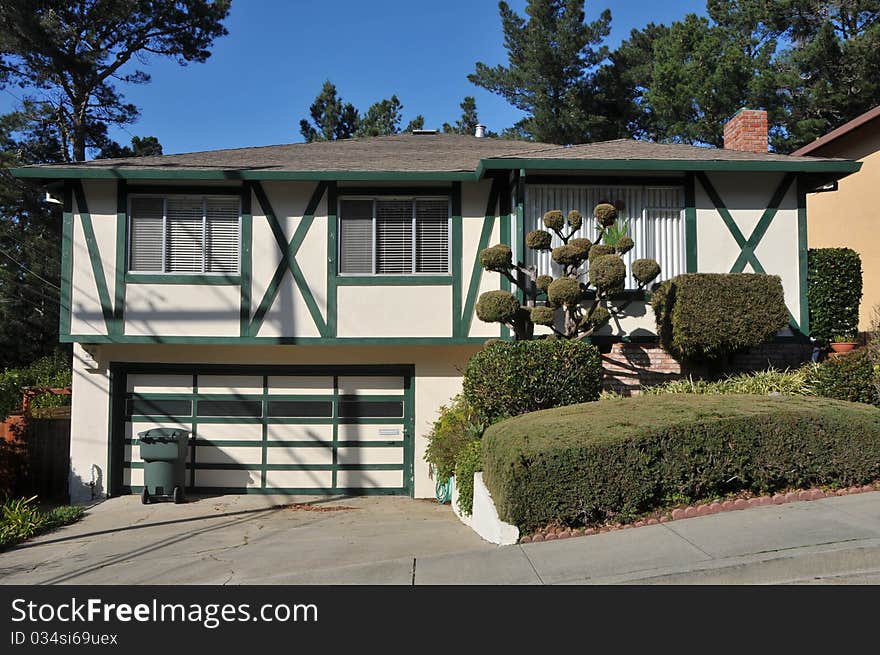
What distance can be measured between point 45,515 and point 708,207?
11.1 meters

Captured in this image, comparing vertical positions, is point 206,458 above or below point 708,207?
below

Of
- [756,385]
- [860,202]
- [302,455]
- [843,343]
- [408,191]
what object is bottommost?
[302,455]

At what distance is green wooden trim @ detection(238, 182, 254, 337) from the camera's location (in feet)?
42.4

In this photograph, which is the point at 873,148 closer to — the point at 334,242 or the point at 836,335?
the point at 836,335

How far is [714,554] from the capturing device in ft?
22.3

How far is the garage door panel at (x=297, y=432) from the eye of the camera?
538 inches

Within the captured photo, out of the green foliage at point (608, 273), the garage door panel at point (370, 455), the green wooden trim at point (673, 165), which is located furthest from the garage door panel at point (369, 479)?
the green wooden trim at point (673, 165)

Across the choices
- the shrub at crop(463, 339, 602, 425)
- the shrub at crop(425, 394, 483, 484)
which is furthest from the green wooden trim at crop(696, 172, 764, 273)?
the shrub at crop(425, 394, 483, 484)

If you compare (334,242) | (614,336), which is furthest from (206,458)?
(614,336)

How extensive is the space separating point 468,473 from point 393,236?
15.2 feet

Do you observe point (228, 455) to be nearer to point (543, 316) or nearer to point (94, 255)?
point (94, 255)

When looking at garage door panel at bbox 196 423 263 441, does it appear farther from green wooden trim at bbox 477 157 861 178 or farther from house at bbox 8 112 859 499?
green wooden trim at bbox 477 157 861 178

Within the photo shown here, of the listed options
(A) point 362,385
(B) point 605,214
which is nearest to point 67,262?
(A) point 362,385

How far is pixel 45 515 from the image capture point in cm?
1138
